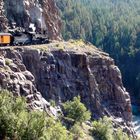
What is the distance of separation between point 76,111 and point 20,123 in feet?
79.4

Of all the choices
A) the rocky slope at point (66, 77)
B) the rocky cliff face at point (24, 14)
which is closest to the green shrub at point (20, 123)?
the rocky slope at point (66, 77)

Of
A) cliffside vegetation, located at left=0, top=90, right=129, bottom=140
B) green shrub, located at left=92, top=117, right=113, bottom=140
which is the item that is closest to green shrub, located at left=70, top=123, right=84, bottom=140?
cliffside vegetation, located at left=0, top=90, right=129, bottom=140

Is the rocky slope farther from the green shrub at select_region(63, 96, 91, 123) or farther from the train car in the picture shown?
the green shrub at select_region(63, 96, 91, 123)

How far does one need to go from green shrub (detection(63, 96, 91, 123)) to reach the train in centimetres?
1354

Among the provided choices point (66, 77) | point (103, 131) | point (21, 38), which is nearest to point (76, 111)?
point (103, 131)

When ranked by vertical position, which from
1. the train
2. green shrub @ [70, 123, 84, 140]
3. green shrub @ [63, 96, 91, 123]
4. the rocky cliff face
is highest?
the rocky cliff face

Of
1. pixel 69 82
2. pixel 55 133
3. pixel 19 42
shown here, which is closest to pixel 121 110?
pixel 69 82

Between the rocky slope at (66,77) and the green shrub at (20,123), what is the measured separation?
27.2 feet

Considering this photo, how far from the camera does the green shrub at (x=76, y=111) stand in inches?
3344

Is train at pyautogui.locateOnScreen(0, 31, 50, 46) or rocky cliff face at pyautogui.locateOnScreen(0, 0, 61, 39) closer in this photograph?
train at pyautogui.locateOnScreen(0, 31, 50, 46)

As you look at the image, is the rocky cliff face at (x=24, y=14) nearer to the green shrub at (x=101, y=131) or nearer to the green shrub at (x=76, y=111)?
the green shrub at (x=76, y=111)

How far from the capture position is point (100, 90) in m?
99.3

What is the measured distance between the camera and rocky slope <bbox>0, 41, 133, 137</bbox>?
7800 centimetres

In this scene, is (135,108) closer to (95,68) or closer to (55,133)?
(95,68)
